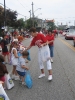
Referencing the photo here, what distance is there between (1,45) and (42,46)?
482 centimetres

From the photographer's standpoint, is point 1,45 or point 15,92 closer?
point 15,92

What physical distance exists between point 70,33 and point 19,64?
30014 mm

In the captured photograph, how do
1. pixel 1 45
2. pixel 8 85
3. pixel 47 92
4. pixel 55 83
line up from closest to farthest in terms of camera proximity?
pixel 47 92 < pixel 8 85 < pixel 55 83 < pixel 1 45

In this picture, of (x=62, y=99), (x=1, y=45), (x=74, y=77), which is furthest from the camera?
(x=1, y=45)

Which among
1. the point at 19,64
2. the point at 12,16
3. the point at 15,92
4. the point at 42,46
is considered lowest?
the point at 15,92

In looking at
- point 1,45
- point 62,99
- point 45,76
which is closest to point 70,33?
point 1,45

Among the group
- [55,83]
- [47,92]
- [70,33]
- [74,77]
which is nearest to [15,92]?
[47,92]

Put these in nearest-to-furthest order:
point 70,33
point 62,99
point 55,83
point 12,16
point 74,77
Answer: point 62,99
point 55,83
point 74,77
point 70,33
point 12,16

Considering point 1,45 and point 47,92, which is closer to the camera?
point 47,92

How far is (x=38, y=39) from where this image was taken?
7.16 metres

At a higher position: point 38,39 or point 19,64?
point 38,39

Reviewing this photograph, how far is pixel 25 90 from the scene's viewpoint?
6148 millimetres

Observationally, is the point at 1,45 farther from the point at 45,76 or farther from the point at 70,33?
the point at 70,33

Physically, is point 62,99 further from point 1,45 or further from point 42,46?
point 1,45
